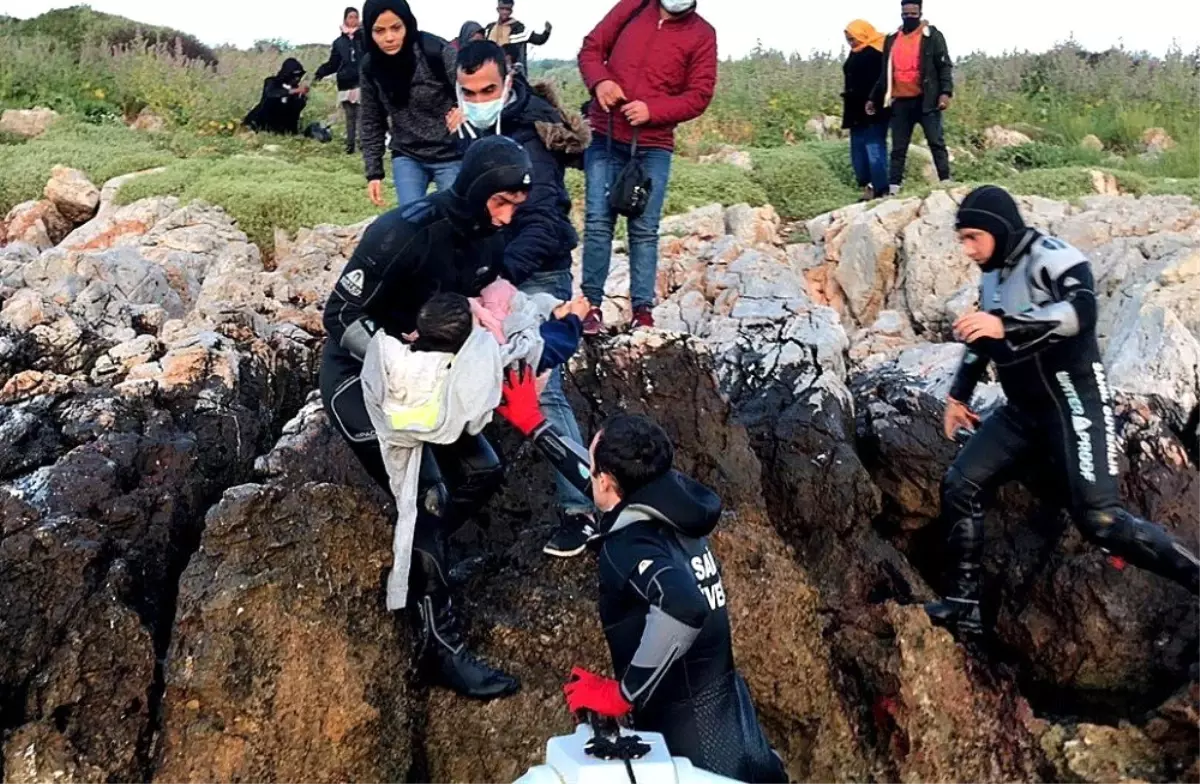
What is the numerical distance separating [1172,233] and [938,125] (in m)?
3.36

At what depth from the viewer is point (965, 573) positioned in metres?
5.97

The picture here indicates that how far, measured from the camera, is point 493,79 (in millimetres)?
6008

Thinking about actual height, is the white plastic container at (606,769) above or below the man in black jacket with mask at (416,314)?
below

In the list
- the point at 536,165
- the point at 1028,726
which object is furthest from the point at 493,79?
the point at 1028,726

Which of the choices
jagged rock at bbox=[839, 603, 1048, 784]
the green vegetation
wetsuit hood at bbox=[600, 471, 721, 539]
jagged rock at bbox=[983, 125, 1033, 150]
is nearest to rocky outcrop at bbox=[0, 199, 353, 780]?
wetsuit hood at bbox=[600, 471, 721, 539]

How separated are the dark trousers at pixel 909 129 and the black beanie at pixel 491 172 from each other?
866 centimetres

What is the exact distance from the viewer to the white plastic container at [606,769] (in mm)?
3322

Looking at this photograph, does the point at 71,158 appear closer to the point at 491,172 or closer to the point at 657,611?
the point at 491,172

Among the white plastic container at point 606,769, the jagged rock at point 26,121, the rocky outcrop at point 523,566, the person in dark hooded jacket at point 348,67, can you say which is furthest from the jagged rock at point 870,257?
the jagged rock at point 26,121

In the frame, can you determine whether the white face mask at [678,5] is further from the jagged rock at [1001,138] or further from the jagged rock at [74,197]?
the jagged rock at [1001,138]

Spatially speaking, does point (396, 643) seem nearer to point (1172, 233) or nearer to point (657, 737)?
point (657, 737)

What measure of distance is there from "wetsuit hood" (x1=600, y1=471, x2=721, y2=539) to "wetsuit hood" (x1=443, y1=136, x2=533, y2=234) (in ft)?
4.93

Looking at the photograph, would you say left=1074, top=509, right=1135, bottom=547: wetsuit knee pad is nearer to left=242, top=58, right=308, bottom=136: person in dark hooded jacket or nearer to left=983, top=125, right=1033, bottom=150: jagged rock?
left=983, top=125, right=1033, bottom=150: jagged rock

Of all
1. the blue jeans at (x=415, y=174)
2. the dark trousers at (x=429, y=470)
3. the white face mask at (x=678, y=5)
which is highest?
the white face mask at (x=678, y=5)
